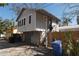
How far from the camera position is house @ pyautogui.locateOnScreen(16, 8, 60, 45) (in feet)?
21.3

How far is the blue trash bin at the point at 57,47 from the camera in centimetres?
635

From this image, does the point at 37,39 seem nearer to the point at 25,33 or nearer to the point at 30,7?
the point at 25,33

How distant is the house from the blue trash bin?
0.36 meters

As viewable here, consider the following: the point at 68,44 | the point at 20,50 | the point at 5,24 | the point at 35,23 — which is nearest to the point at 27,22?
the point at 35,23

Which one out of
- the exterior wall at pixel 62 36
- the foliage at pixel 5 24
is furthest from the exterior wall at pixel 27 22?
the exterior wall at pixel 62 36

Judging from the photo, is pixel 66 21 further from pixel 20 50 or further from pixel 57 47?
pixel 20 50

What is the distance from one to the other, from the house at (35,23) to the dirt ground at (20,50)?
0.21m

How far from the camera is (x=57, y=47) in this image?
6488mm

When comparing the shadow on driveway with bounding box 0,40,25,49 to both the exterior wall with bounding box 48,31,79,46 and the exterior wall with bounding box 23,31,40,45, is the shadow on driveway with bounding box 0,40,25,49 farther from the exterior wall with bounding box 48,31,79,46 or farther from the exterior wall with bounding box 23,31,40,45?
the exterior wall with bounding box 48,31,79,46

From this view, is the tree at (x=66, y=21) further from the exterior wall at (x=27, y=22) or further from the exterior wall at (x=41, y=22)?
the exterior wall at (x=27, y=22)

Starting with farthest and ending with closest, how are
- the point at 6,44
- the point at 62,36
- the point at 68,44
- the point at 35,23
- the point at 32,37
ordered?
1. the point at 35,23
2. the point at 32,37
3. the point at 6,44
4. the point at 62,36
5. the point at 68,44

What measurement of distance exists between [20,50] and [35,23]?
98 cm

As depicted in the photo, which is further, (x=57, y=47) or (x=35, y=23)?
(x=35, y=23)

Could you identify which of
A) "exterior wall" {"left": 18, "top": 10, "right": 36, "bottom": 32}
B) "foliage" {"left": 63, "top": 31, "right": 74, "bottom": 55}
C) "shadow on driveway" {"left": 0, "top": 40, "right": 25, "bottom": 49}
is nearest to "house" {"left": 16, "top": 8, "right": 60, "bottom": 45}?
"exterior wall" {"left": 18, "top": 10, "right": 36, "bottom": 32}
